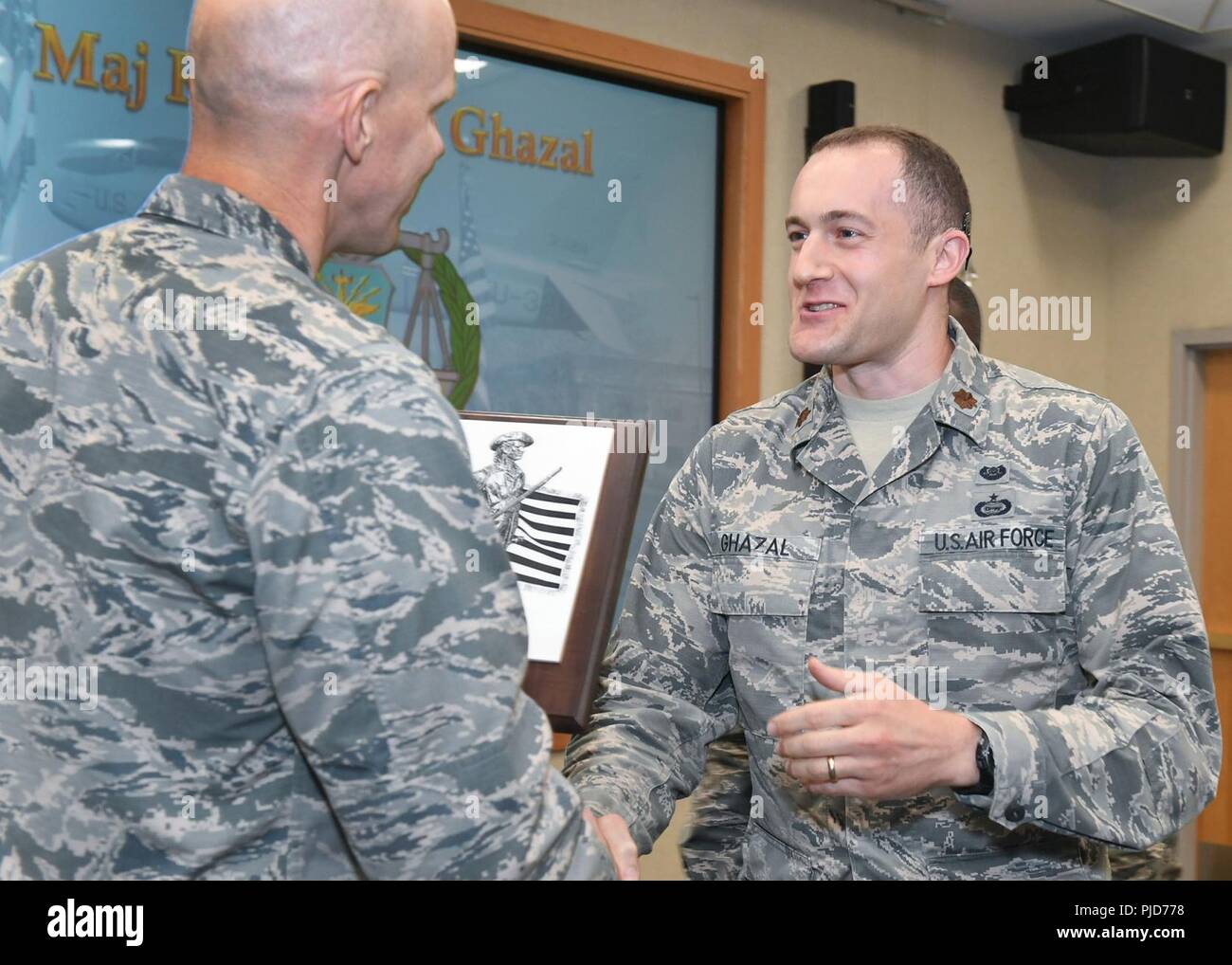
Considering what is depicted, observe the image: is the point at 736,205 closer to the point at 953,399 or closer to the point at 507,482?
the point at 953,399

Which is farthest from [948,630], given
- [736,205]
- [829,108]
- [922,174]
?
[829,108]

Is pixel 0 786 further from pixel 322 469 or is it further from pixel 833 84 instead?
pixel 833 84

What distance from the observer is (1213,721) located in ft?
5.03

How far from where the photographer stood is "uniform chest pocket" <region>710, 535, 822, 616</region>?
67.2 inches

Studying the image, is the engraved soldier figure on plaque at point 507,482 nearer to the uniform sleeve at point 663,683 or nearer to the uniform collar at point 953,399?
the uniform sleeve at point 663,683

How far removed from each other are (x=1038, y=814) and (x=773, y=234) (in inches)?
117

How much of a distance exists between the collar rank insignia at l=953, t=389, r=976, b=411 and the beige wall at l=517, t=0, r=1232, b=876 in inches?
89.6

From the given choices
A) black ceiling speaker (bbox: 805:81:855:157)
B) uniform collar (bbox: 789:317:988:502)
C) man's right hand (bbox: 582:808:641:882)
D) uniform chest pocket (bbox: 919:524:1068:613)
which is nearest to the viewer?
man's right hand (bbox: 582:808:641:882)

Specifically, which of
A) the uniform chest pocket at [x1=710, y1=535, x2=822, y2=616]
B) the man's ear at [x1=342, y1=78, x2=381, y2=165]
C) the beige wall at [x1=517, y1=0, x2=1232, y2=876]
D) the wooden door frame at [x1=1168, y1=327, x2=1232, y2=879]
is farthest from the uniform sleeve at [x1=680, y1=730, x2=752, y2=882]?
the wooden door frame at [x1=1168, y1=327, x2=1232, y2=879]

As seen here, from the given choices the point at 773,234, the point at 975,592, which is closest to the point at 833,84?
the point at 773,234

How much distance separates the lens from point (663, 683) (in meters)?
1.74

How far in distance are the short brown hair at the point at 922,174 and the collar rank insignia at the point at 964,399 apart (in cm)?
24

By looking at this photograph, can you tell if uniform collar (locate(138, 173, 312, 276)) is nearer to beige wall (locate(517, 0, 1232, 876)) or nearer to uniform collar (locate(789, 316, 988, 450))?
uniform collar (locate(789, 316, 988, 450))

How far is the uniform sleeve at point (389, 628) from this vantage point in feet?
3.03
